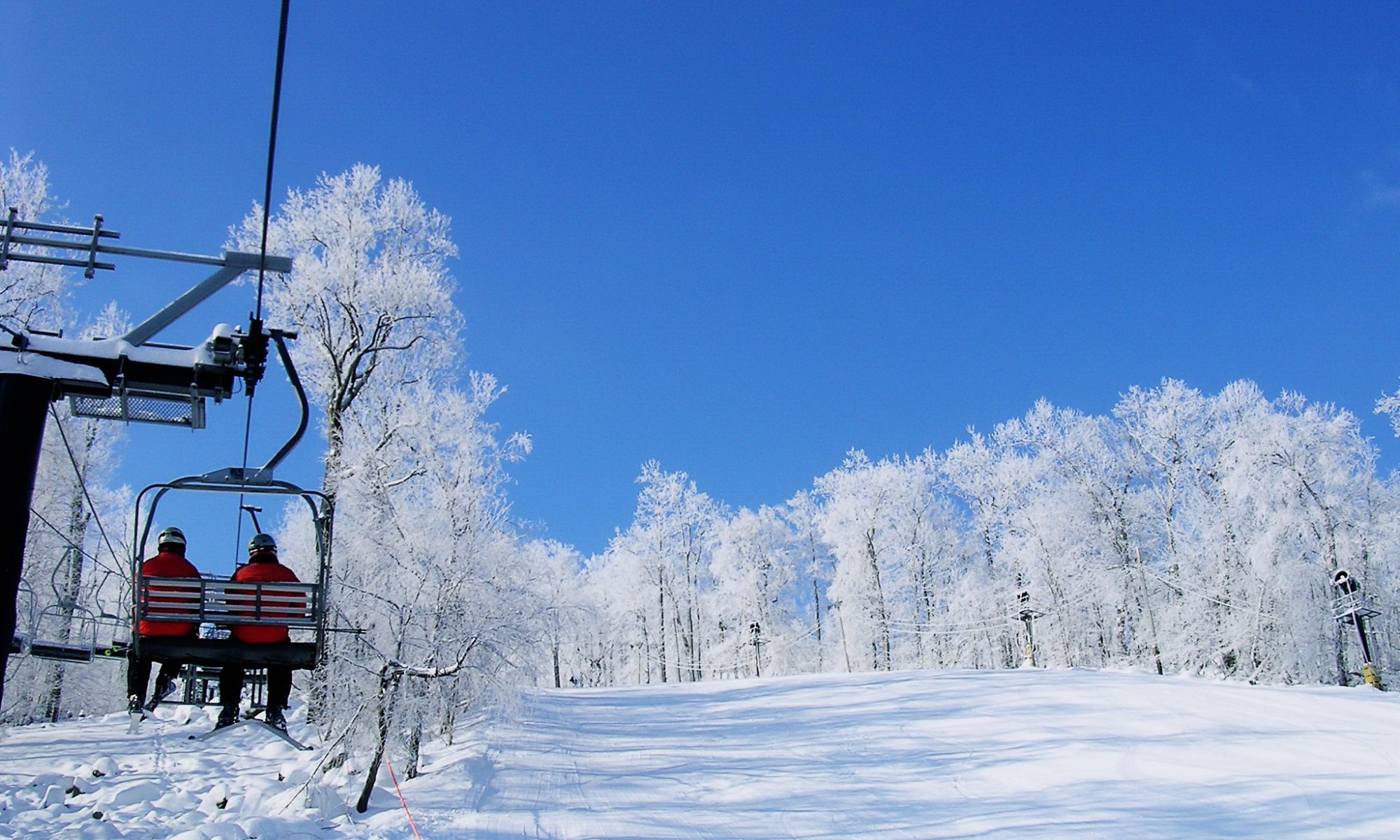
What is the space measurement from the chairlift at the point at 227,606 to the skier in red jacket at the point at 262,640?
0.10 metres

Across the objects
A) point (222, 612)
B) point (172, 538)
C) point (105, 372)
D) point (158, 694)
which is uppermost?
point (105, 372)

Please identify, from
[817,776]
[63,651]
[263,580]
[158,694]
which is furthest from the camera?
[817,776]

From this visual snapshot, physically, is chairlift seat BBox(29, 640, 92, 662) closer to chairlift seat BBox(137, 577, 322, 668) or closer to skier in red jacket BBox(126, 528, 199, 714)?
skier in red jacket BBox(126, 528, 199, 714)

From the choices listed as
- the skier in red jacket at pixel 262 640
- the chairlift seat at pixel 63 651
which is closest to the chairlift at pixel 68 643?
the chairlift seat at pixel 63 651

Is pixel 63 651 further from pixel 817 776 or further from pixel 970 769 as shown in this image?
pixel 970 769

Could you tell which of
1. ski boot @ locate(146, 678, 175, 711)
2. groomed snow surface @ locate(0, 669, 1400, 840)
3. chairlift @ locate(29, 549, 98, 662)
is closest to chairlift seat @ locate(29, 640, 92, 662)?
chairlift @ locate(29, 549, 98, 662)

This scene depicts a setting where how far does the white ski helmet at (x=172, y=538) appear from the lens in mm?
8836

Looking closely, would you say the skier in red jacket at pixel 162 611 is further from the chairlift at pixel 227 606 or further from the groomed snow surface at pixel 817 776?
the groomed snow surface at pixel 817 776

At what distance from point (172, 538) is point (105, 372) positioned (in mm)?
1758

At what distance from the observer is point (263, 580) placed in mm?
8438

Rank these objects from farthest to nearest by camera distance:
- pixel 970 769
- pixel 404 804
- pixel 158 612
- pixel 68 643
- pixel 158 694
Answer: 1. pixel 970 769
2. pixel 404 804
3. pixel 68 643
4. pixel 158 694
5. pixel 158 612

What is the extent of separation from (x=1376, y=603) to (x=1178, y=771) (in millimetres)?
31415

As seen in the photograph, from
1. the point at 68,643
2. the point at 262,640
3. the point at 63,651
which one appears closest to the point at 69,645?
the point at 63,651

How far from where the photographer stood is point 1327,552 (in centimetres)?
3462
